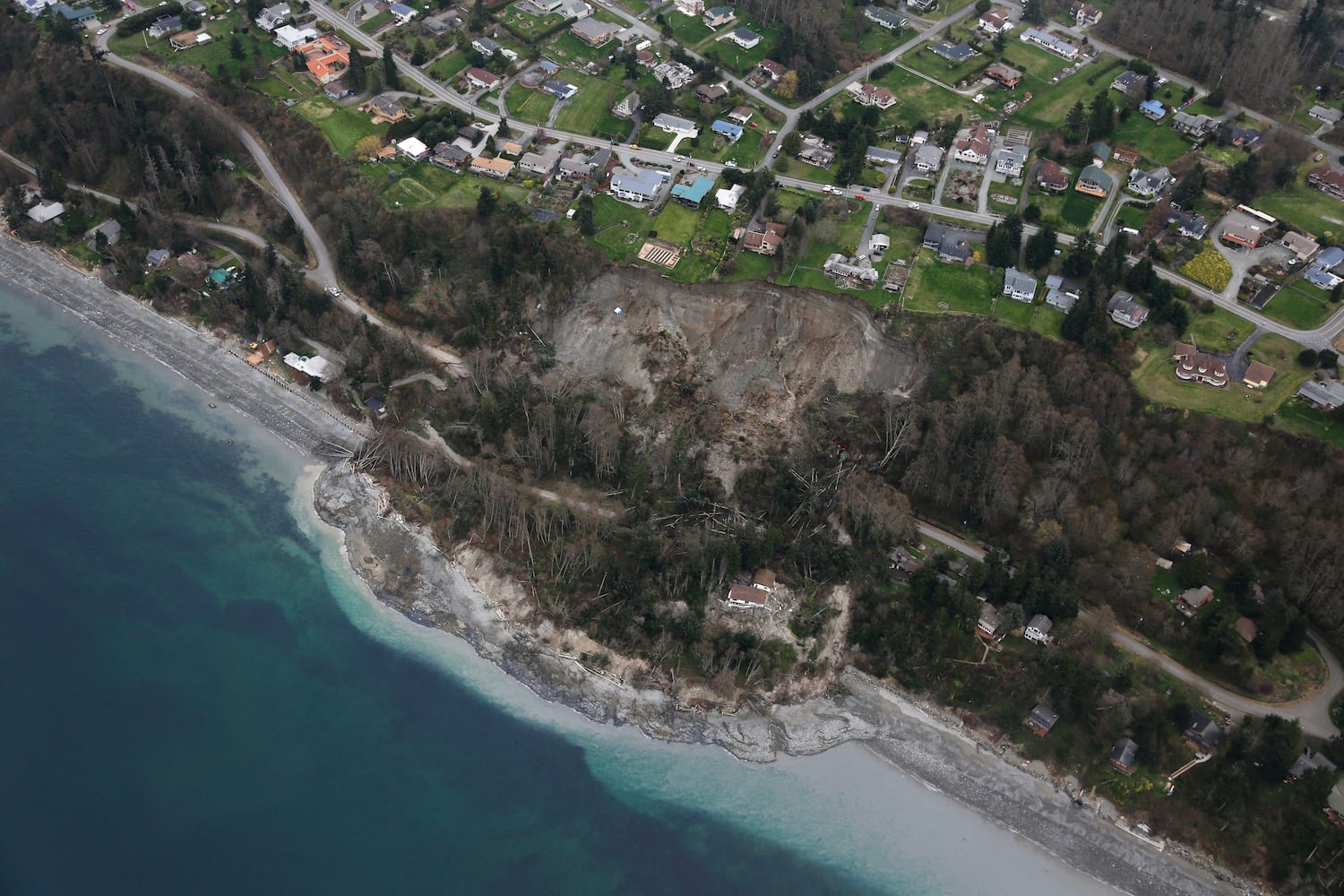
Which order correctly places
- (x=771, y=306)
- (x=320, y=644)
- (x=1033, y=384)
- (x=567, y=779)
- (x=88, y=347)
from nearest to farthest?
(x=567, y=779) → (x=320, y=644) → (x=1033, y=384) → (x=771, y=306) → (x=88, y=347)

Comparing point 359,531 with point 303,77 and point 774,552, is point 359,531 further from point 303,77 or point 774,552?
point 303,77

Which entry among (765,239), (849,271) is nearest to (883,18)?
(765,239)

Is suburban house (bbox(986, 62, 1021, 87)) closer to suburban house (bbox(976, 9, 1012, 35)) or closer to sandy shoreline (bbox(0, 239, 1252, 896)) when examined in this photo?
suburban house (bbox(976, 9, 1012, 35))

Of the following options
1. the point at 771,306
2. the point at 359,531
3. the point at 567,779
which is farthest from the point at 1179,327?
the point at 359,531

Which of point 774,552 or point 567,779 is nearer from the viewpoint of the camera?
point 567,779

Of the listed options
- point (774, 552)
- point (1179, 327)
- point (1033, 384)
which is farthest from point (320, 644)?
point (1179, 327)

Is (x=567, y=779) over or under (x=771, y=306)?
under

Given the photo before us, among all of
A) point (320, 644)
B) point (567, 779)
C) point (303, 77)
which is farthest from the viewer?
point (303, 77)

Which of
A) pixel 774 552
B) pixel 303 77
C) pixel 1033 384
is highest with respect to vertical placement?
pixel 303 77
